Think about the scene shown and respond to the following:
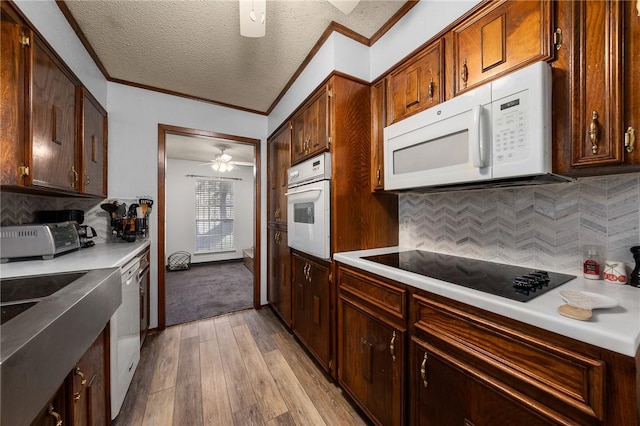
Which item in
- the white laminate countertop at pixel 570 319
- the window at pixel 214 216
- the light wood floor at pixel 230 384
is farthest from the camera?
the window at pixel 214 216

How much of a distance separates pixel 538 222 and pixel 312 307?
1.50 m

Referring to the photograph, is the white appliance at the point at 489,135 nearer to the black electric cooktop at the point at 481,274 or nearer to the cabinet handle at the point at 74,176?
the black electric cooktop at the point at 481,274

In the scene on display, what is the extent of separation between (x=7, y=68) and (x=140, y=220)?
1.34 metres

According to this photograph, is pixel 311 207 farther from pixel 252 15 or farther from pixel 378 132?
pixel 252 15

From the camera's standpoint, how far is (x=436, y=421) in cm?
96

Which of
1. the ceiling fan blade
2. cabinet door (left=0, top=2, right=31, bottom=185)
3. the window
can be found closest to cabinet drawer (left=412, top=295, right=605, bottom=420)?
the ceiling fan blade

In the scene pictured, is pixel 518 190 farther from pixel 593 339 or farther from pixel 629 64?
pixel 593 339

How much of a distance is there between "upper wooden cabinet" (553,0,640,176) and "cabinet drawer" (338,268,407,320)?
2.65 feet

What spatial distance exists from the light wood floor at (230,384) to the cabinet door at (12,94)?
57.4 inches

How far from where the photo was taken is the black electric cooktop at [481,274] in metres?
0.88

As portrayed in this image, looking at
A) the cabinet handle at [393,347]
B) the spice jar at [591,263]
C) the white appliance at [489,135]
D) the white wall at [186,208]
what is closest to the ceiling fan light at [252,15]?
the white appliance at [489,135]

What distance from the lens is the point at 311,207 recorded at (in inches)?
69.1

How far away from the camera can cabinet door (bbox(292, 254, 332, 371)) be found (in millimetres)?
1688

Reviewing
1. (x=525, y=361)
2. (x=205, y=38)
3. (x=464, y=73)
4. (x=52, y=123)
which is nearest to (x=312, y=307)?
(x=525, y=361)
